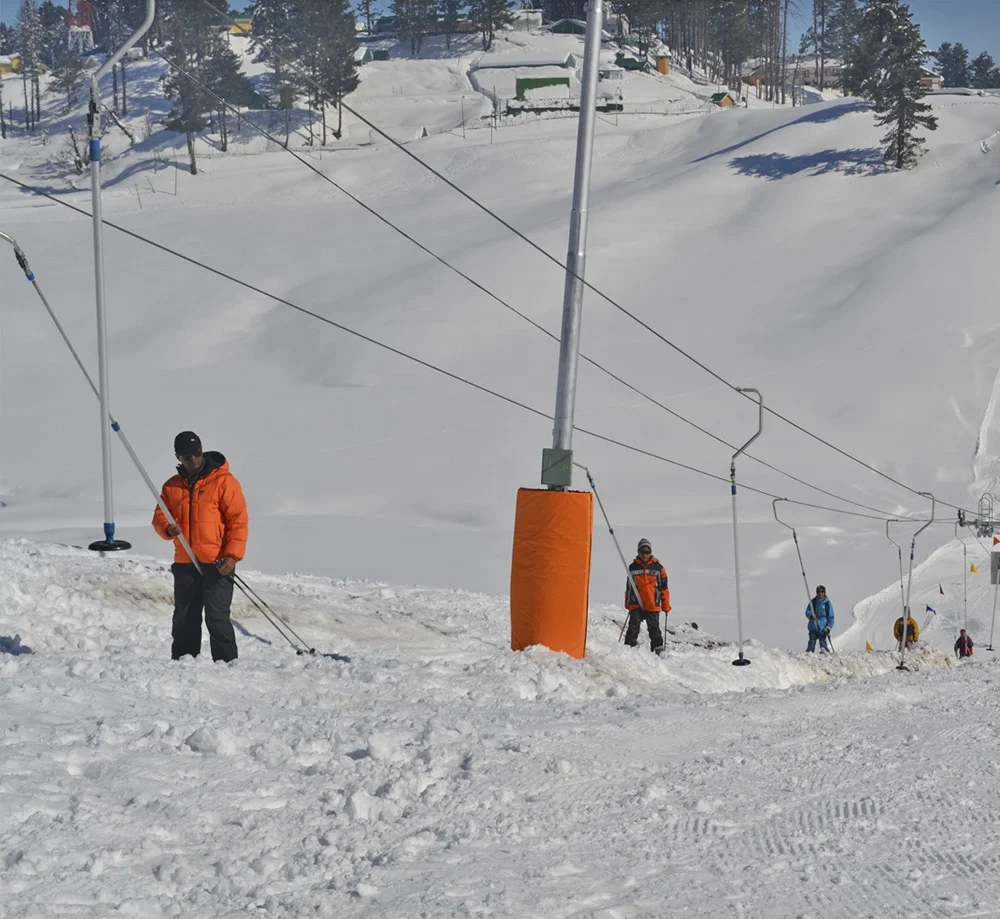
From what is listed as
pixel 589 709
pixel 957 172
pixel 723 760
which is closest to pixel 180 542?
pixel 589 709

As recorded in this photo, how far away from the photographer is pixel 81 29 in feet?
450

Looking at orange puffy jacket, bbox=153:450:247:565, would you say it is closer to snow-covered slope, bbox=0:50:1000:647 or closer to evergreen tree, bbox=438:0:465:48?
snow-covered slope, bbox=0:50:1000:647

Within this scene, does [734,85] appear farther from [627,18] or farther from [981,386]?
[981,386]

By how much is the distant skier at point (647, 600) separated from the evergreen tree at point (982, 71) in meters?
124

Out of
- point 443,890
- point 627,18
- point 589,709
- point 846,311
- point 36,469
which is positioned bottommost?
point 36,469

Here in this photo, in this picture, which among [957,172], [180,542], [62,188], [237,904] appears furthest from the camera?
[62,188]

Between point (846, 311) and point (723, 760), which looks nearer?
point (723, 760)

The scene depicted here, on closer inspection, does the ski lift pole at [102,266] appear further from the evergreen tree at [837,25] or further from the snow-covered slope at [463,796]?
the evergreen tree at [837,25]

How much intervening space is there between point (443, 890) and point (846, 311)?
38.7m

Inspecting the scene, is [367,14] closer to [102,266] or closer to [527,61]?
[527,61]

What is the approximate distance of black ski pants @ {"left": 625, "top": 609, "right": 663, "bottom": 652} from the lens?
12250mm

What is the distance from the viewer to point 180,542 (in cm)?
718

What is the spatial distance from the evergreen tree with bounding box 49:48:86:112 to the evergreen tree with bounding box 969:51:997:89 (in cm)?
8525

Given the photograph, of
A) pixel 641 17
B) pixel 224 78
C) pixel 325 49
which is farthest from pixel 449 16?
pixel 224 78
